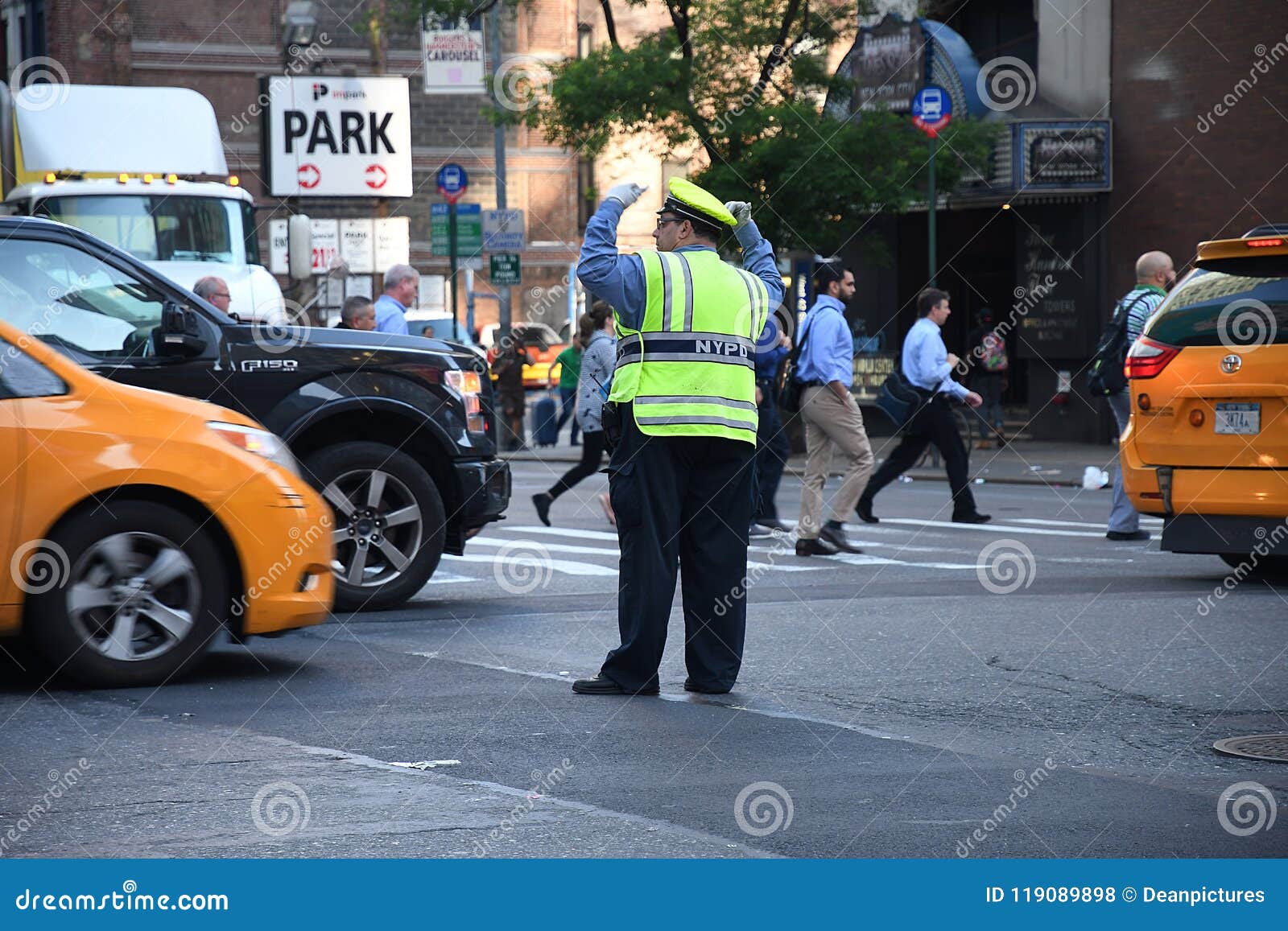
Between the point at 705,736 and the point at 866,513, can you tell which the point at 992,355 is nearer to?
the point at 866,513

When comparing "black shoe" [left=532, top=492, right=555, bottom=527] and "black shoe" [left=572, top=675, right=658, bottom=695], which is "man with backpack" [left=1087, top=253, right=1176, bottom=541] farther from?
"black shoe" [left=572, top=675, right=658, bottom=695]

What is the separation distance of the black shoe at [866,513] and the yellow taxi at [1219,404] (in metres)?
4.65

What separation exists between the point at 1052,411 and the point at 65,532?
2216 centimetres

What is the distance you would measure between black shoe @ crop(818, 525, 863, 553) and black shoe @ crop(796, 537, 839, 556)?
0.35 feet

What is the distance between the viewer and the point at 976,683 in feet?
26.3

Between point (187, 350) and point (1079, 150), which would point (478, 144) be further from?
point (187, 350)

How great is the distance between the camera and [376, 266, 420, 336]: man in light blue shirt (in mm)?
13797

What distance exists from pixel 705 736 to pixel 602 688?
990 mm

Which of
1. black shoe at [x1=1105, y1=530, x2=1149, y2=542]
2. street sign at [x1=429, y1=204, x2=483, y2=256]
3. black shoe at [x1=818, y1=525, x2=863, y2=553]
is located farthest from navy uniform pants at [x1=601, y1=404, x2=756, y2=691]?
street sign at [x1=429, y1=204, x2=483, y2=256]

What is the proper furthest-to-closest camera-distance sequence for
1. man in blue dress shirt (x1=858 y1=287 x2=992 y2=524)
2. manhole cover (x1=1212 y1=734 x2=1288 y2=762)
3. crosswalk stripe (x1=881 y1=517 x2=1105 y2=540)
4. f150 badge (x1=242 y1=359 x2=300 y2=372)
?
1. man in blue dress shirt (x1=858 y1=287 x2=992 y2=524)
2. crosswalk stripe (x1=881 y1=517 x2=1105 y2=540)
3. f150 badge (x1=242 y1=359 x2=300 y2=372)
4. manhole cover (x1=1212 y1=734 x2=1288 y2=762)

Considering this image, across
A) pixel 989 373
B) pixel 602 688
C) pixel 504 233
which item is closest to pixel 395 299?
pixel 602 688

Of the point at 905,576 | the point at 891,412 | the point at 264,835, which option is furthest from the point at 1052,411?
the point at 264,835

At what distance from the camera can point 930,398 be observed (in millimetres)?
15328

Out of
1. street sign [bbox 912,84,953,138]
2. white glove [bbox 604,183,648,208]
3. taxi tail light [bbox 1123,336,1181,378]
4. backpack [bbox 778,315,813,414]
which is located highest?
street sign [bbox 912,84,953,138]
